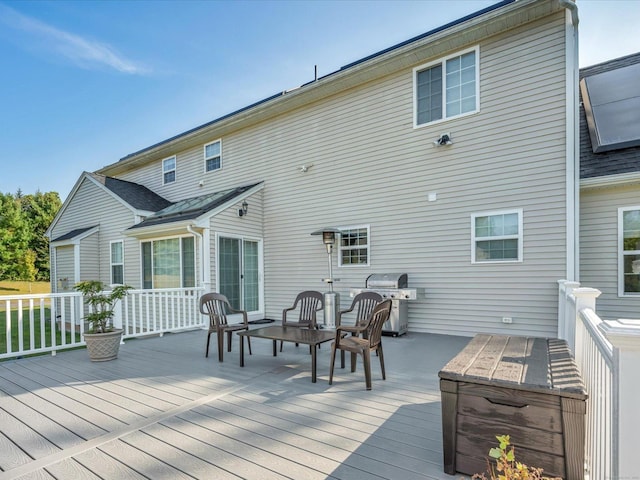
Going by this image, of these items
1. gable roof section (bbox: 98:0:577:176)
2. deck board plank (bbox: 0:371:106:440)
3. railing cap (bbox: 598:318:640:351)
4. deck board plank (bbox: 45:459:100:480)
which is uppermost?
gable roof section (bbox: 98:0:577:176)

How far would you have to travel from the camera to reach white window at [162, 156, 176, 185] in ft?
35.5

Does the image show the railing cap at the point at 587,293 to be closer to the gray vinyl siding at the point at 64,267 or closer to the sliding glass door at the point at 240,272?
the sliding glass door at the point at 240,272

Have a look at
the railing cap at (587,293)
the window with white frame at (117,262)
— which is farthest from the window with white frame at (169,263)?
the railing cap at (587,293)

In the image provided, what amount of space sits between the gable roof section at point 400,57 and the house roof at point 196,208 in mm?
1739

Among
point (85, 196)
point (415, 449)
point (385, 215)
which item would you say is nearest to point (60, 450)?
point (415, 449)

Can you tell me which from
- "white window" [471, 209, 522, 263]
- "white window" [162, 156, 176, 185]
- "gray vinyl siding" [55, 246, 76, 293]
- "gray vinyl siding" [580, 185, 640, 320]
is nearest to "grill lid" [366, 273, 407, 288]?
"white window" [471, 209, 522, 263]

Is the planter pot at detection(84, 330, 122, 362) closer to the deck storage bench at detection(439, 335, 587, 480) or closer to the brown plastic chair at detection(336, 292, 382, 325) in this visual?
the brown plastic chair at detection(336, 292, 382, 325)

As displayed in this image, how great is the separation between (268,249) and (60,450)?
254 inches

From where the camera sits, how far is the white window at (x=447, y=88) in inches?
241

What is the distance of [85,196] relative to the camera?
11047mm

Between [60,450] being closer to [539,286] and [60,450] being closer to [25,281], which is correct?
[539,286]

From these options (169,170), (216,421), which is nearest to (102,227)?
(169,170)

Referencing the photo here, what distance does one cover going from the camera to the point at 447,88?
20.7ft

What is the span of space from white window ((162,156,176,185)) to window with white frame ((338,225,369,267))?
6.43 m
